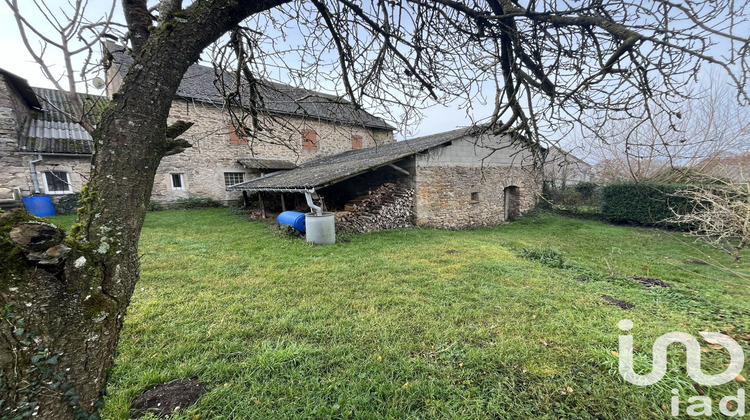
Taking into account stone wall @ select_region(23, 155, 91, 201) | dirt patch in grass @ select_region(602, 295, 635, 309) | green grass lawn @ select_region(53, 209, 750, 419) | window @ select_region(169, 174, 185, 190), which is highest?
stone wall @ select_region(23, 155, 91, 201)

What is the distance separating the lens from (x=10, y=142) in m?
11.0

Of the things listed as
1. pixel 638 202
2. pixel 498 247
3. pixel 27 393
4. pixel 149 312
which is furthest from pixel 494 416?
pixel 638 202

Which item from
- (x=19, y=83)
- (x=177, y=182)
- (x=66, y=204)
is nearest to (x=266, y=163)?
(x=177, y=182)

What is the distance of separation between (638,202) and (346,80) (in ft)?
47.4

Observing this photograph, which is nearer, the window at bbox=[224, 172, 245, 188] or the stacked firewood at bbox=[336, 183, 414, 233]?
the stacked firewood at bbox=[336, 183, 414, 233]

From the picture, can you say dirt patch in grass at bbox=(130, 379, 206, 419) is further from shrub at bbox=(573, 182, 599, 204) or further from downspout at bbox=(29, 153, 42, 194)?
shrub at bbox=(573, 182, 599, 204)

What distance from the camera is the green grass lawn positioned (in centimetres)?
212

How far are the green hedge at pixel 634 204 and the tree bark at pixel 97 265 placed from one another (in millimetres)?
14481

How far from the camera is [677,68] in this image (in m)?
2.07

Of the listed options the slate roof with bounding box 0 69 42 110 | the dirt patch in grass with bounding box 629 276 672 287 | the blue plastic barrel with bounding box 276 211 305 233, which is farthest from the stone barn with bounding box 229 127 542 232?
the slate roof with bounding box 0 69 42 110

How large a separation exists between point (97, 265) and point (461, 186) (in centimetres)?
1048

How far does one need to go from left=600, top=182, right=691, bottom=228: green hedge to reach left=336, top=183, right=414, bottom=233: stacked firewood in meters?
9.14

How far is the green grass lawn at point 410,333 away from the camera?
2.12 m

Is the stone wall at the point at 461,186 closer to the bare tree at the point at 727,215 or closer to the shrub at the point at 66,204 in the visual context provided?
the bare tree at the point at 727,215
